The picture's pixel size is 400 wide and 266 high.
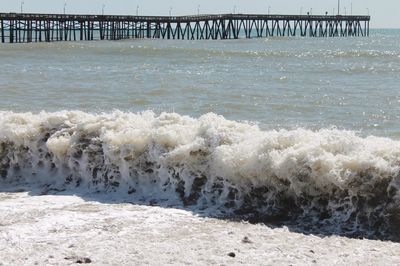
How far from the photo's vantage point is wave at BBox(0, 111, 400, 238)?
6887 mm

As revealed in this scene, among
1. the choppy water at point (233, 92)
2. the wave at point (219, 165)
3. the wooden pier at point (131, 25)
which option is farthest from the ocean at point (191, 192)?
the wooden pier at point (131, 25)

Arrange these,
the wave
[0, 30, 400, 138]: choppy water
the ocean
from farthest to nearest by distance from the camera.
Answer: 1. [0, 30, 400, 138]: choppy water
2. the wave
3. the ocean

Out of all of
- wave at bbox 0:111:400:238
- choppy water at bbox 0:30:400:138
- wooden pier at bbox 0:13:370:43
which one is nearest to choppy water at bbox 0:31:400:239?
wave at bbox 0:111:400:238

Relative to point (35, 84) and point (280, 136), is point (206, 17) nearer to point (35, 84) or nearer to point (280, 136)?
point (35, 84)

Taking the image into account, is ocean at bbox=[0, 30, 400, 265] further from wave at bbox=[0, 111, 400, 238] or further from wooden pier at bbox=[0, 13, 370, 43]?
wooden pier at bbox=[0, 13, 370, 43]

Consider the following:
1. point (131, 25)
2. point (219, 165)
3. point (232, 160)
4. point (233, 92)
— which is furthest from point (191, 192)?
point (131, 25)

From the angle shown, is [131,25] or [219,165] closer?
[219,165]

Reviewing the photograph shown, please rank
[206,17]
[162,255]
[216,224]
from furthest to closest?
[206,17], [216,224], [162,255]

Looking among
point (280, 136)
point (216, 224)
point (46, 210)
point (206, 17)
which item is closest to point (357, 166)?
point (280, 136)

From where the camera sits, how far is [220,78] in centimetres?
2238

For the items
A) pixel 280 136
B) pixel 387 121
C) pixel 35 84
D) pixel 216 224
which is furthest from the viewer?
pixel 35 84

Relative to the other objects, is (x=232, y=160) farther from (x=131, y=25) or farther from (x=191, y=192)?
(x=131, y=25)

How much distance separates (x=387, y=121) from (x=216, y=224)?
706 centimetres

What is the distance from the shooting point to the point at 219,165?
7699 millimetres
